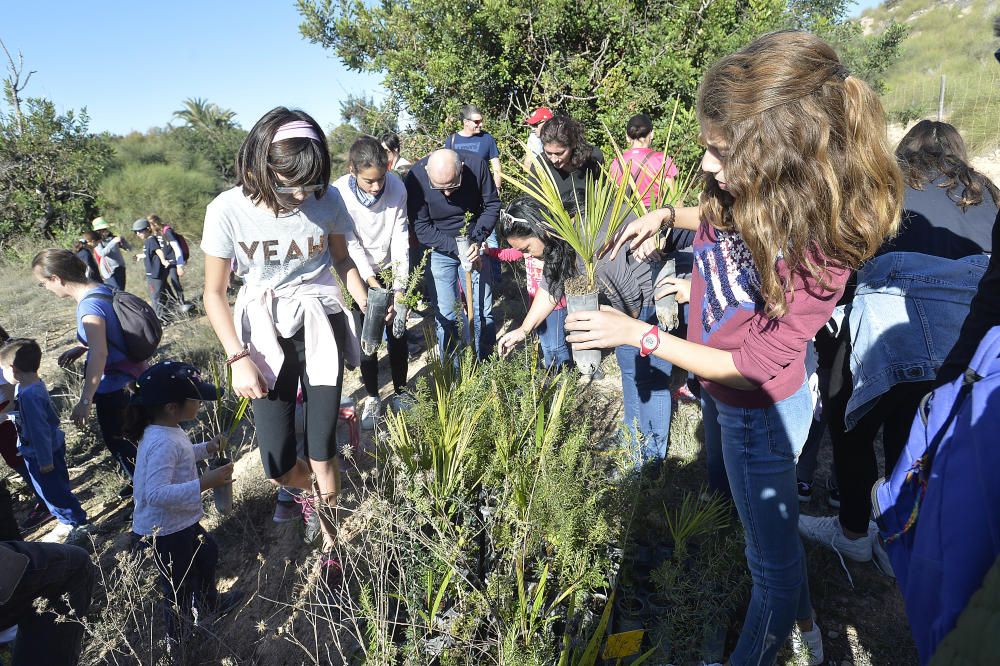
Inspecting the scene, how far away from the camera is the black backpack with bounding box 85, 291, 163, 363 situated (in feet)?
10.3

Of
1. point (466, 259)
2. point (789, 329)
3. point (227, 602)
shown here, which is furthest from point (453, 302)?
point (789, 329)

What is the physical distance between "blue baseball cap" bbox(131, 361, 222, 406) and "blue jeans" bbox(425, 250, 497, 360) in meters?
1.92

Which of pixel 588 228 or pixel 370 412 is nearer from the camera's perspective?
pixel 588 228

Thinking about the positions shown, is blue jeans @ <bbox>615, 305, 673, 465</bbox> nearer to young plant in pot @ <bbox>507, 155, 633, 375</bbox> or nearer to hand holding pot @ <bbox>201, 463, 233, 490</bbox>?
young plant in pot @ <bbox>507, 155, 633, 375</bbox>

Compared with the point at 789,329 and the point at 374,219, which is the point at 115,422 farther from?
the point at 789,329

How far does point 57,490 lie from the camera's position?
121 inches

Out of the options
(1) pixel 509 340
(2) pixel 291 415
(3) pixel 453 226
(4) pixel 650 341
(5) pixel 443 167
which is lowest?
(2) pixel 291 415

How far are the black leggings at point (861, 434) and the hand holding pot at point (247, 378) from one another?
2323 millimetres

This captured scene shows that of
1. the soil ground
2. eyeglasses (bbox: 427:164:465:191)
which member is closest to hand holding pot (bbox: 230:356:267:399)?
the soil ground

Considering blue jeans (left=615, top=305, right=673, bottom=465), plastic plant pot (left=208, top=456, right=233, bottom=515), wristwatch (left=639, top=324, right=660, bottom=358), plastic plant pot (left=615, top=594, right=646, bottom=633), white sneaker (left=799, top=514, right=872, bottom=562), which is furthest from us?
blue jeans (left=615, top=305, right=673, bottom=465)

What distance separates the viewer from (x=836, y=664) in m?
2.03

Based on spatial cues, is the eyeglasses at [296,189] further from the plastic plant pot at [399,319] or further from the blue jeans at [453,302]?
the blue jeans at [453,302]

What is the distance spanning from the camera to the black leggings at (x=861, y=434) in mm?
2041

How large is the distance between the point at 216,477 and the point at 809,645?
7.84 ft
